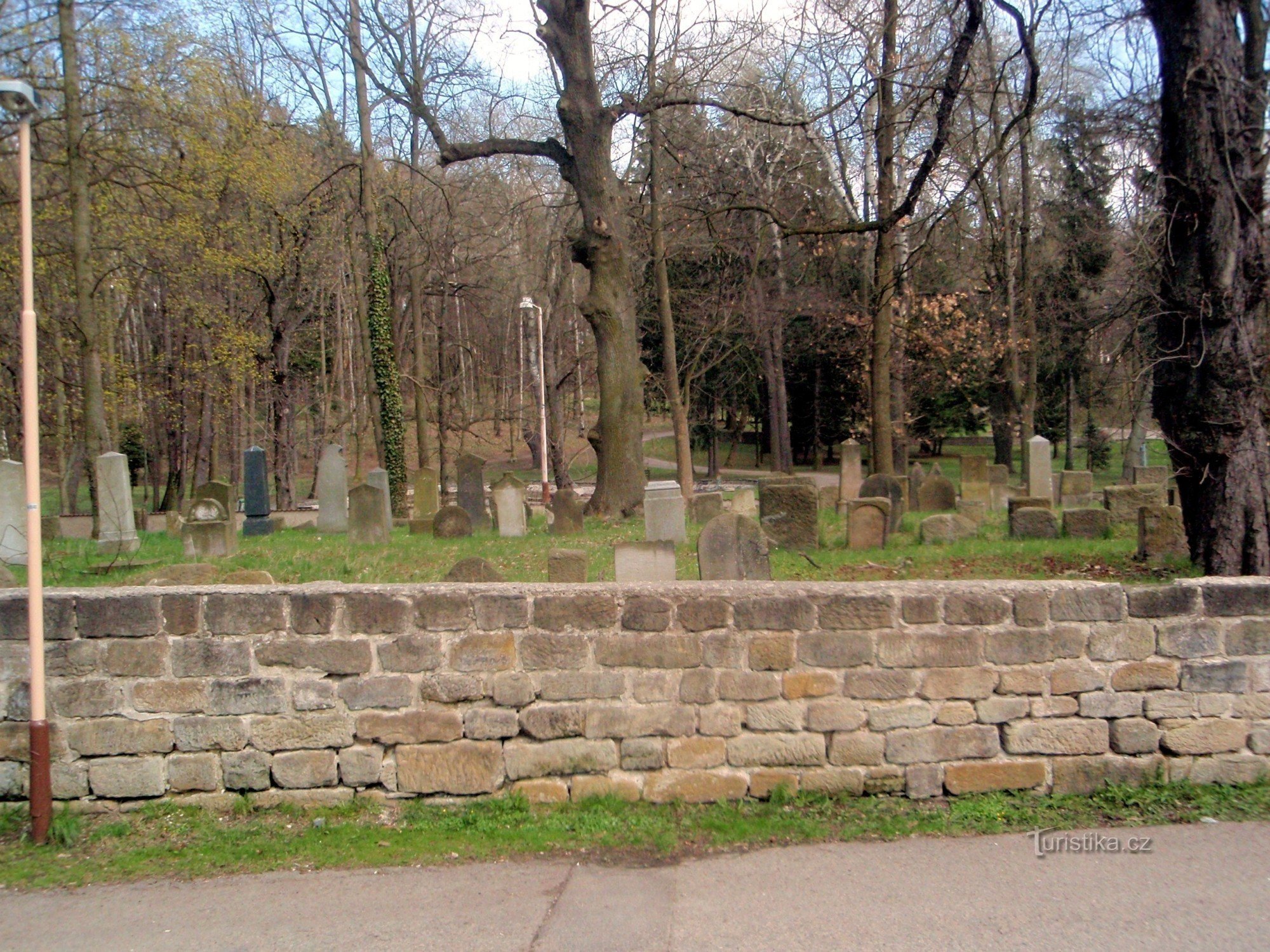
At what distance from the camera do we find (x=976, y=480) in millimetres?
18422

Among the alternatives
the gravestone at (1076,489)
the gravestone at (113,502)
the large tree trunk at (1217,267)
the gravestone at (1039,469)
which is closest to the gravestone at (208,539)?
the gravestone at (113,502)

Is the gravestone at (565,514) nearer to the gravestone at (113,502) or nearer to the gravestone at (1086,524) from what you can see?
the gravestone at (113,502)

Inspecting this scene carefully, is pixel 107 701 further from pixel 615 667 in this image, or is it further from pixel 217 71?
pixel 217 71

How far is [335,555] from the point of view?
13445 millimetres

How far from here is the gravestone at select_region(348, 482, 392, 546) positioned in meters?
15.4

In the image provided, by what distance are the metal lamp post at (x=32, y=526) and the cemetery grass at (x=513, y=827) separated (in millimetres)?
243

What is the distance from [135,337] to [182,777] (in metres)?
29.3

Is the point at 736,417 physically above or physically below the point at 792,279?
below

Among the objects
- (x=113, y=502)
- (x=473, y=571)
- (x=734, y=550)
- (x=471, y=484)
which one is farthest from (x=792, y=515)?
(x=113, y=502)

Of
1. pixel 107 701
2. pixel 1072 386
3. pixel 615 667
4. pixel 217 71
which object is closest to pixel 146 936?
pixel 107 701

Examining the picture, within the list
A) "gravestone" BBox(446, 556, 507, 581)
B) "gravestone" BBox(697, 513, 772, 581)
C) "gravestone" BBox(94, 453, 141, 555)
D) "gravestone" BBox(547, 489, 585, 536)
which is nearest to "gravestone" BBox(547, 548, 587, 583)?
"gravestone" BBox(446, 556, 507, 581)

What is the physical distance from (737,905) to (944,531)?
8797 millimetres

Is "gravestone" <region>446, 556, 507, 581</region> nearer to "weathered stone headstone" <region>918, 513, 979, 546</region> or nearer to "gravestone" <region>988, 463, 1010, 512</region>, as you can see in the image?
"weathered stone headstone" <region>918, 513, 979, 546</region>

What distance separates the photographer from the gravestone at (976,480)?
18.3 metres
